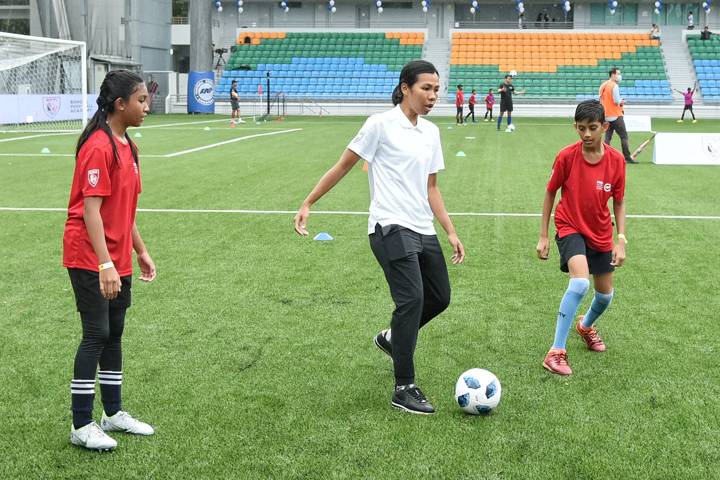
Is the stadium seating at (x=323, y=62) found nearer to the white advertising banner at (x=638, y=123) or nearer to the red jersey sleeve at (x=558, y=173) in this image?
the white advertising banner at (x=638, y=123)

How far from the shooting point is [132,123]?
4.33 m

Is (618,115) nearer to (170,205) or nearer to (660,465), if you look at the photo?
(170,205)

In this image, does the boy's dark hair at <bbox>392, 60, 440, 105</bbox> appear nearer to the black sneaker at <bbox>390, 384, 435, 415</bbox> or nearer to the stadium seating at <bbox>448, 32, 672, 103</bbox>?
the black sneaker at <bbox>390, 384, 435, 415</bbox>

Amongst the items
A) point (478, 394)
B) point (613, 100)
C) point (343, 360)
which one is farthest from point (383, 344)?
point (613, 100)

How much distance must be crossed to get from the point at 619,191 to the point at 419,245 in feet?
5.20

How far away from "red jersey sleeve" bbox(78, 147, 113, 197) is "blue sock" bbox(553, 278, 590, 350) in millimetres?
3008

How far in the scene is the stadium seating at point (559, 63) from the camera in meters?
49.1

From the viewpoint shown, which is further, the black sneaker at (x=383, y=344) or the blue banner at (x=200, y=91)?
the blue banner at (x=200, y=91)

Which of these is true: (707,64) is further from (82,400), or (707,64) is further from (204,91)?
(82,400)

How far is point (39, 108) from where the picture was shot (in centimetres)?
3177

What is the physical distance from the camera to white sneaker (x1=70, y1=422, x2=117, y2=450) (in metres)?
4.25

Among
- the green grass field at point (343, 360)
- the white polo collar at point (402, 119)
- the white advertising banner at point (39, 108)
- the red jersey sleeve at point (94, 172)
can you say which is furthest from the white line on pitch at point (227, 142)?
the red jersey sleeve at point (94, 172)

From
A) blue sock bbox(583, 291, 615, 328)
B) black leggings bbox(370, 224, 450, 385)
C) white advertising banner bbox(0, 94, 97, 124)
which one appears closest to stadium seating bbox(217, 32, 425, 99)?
white advertising banner bbox(0, 94, 97, 124)

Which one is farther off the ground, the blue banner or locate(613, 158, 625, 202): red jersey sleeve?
the blue banner
